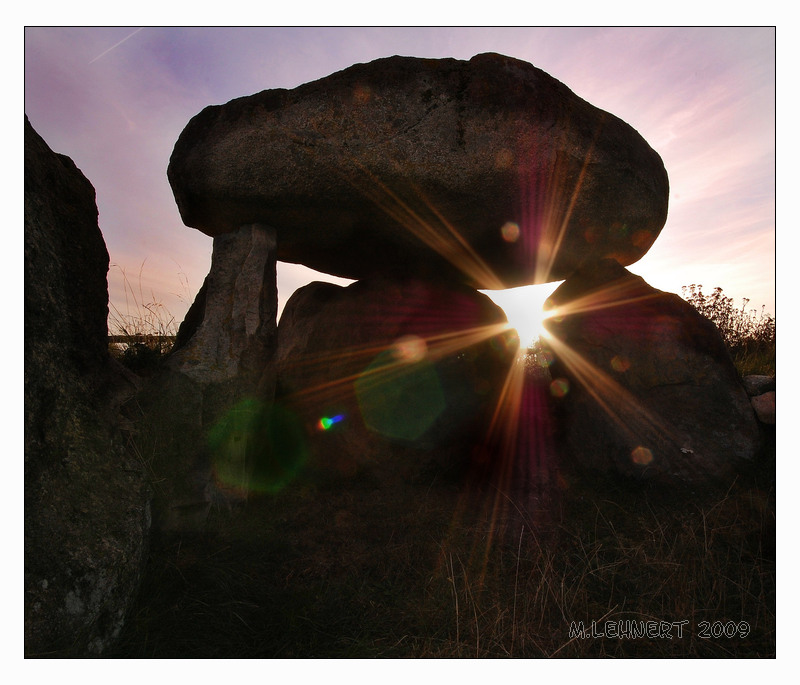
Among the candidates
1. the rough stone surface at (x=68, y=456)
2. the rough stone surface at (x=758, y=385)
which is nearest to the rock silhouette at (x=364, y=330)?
the rough stone surface at (x=68, y=456)

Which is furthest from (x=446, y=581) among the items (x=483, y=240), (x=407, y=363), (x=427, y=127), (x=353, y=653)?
(x=427, y=127)

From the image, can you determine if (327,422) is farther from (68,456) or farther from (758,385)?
(758,385)

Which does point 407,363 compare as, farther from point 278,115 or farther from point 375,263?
point 278,115

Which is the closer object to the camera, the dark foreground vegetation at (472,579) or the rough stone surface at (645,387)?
the dark foreground vegetation at (472,579)

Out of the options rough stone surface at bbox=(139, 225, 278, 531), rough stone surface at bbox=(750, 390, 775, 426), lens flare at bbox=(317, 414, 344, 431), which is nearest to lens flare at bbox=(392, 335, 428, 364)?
lens flare at bbox=(317, 414, 344, 431)

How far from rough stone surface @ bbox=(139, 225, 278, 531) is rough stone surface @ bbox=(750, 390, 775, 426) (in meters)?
3.82

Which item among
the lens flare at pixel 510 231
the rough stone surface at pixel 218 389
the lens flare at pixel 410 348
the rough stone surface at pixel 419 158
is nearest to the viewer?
the rough stone surface at pixel 218 389

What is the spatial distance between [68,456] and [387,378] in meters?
2.64

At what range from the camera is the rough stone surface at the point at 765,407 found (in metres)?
3.72

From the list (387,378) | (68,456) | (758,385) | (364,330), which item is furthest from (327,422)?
(758,385)

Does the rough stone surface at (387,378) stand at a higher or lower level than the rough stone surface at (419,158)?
lower

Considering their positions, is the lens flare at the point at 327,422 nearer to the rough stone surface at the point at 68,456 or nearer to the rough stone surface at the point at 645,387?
the rough stone surface at the point at 68,456

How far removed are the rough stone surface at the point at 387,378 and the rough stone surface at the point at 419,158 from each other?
95 centimetres

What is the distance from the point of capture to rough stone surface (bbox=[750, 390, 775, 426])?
12.2ft
